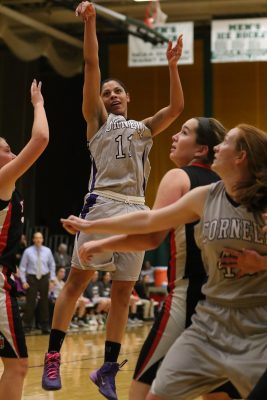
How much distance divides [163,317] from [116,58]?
64.8 ft

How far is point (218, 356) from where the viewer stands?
3.62 metres

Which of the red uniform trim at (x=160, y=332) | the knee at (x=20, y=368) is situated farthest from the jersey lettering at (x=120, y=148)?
the red uniform trim at (x=160, y=332)

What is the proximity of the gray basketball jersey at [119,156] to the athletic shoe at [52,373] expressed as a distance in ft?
4.40

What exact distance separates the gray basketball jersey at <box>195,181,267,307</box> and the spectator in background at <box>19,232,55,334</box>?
12.0 m

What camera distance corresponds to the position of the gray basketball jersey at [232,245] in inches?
146

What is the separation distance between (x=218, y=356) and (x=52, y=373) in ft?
7.85

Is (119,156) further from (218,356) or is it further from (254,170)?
(218,356)

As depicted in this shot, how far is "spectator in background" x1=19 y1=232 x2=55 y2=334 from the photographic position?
15.6m

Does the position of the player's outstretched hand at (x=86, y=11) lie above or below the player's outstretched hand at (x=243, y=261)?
above

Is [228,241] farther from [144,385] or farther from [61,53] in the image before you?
[61,53]

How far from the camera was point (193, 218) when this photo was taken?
3.89m

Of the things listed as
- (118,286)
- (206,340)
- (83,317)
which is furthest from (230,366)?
(83,317)

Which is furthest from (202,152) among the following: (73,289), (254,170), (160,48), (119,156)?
(160,48)

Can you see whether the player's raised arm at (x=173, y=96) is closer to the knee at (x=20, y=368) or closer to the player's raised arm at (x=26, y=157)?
the player's raised arm at (x=26, y=157)
